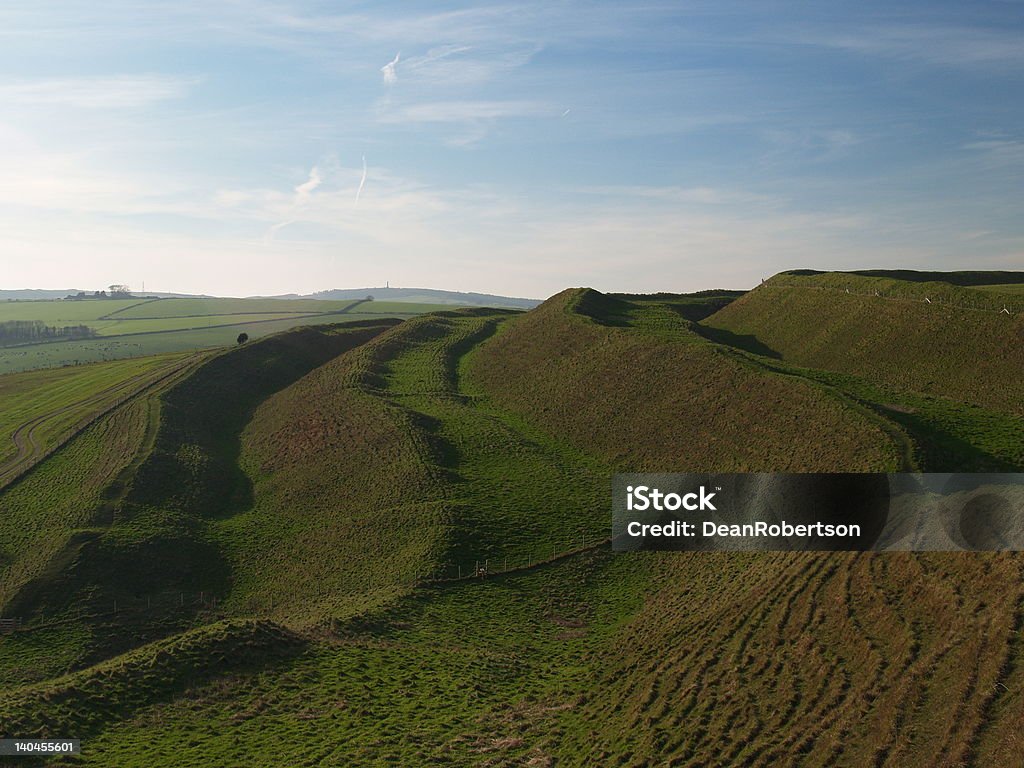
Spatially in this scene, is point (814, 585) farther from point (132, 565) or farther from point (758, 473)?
point (132, 565)

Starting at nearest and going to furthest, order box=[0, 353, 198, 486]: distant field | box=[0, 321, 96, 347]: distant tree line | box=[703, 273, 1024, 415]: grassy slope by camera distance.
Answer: box=[703, 273, 1024, 415]: grassy slope, box=[0, 353, 198, 486]: distant field, box=[0, 321, 96, 347]: distant tree line

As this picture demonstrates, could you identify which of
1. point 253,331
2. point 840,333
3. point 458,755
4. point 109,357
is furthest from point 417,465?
point 253,331

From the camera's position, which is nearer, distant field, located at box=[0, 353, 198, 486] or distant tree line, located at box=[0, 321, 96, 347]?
distant field, located at box=[0, 353, 198, 486]

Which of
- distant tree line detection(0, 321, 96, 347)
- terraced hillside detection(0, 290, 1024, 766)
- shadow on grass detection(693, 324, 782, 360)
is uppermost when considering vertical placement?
distant tree line detection(0, 321, 96, 347)

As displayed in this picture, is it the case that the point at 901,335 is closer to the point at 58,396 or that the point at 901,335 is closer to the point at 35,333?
the point at 58,396

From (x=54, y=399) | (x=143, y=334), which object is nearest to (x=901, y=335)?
(x=54, y=399)

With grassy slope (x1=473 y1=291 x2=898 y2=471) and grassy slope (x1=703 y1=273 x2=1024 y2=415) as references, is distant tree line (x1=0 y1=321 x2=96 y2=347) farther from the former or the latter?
grassy slope (x1=703 y1=273 x2=1024 y2=415)
